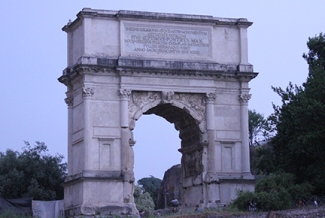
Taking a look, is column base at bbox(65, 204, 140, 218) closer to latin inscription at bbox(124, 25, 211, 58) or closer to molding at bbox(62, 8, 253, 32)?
latin inscription at bbox(124, 25, 211, 58)

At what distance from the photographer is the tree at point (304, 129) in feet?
151

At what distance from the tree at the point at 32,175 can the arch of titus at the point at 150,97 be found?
12275 mm

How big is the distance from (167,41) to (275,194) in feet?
A: 33.0

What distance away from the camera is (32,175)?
2338 inches

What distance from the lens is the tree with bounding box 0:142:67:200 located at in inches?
2286

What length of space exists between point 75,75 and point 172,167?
32.2m

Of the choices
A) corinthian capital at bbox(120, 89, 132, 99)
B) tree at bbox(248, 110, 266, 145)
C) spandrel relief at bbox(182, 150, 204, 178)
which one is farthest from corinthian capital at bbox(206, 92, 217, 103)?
tree at bbox(248, 110, 266, 145)

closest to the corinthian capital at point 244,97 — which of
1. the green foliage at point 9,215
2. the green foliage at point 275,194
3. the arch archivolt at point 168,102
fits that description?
the arch archivolt at point 168,102

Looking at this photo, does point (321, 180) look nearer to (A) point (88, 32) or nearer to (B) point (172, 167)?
(A) point (88, 32)

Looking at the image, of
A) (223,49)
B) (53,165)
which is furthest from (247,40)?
(53,165)

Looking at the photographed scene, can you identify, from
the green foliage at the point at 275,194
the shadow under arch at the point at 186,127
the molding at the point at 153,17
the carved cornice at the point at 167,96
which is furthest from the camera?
the shadow under arch at the point at 186,127

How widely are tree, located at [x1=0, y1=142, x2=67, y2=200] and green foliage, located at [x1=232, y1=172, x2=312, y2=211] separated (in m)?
18.4

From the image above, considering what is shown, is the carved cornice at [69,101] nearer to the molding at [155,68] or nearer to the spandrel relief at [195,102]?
the molding at [155,68]

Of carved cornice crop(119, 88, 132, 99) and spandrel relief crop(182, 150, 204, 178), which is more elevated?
carved cornice crop(119, 88, 132, 99)
